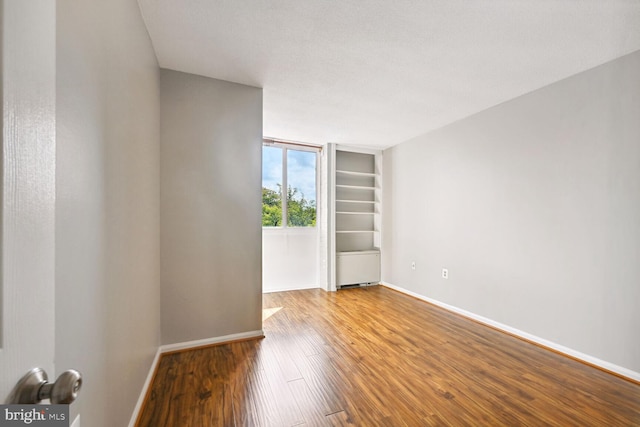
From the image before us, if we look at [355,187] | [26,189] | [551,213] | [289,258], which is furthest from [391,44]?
[289,258]

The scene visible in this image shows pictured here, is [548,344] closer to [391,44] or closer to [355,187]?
[391,44]

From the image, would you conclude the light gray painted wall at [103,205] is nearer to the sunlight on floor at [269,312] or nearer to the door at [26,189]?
the door at [26,189]

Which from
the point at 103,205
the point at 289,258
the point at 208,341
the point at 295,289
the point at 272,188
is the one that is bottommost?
the point at 295,289

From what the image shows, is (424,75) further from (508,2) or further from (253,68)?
(253,68)

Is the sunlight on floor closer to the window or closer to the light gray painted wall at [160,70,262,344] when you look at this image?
the light gray painted wall at [160,70,262,344]

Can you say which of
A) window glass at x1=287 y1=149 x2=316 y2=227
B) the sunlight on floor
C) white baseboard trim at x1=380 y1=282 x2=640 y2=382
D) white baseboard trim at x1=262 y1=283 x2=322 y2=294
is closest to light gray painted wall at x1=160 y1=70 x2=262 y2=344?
the sunlight on floor

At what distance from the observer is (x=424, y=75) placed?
2482 millimetres

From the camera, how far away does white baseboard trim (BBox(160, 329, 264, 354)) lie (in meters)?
→ 2.38

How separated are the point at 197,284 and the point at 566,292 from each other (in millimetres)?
3273

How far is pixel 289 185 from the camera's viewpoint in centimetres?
467

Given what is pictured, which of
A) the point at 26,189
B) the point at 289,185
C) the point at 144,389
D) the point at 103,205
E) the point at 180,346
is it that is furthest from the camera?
the point at 289,185

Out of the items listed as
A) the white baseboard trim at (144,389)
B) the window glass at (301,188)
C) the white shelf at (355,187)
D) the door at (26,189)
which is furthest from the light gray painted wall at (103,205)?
the white shelf at (355,187)

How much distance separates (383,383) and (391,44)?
96.6 inches

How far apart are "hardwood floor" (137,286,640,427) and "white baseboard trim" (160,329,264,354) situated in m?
0.06
